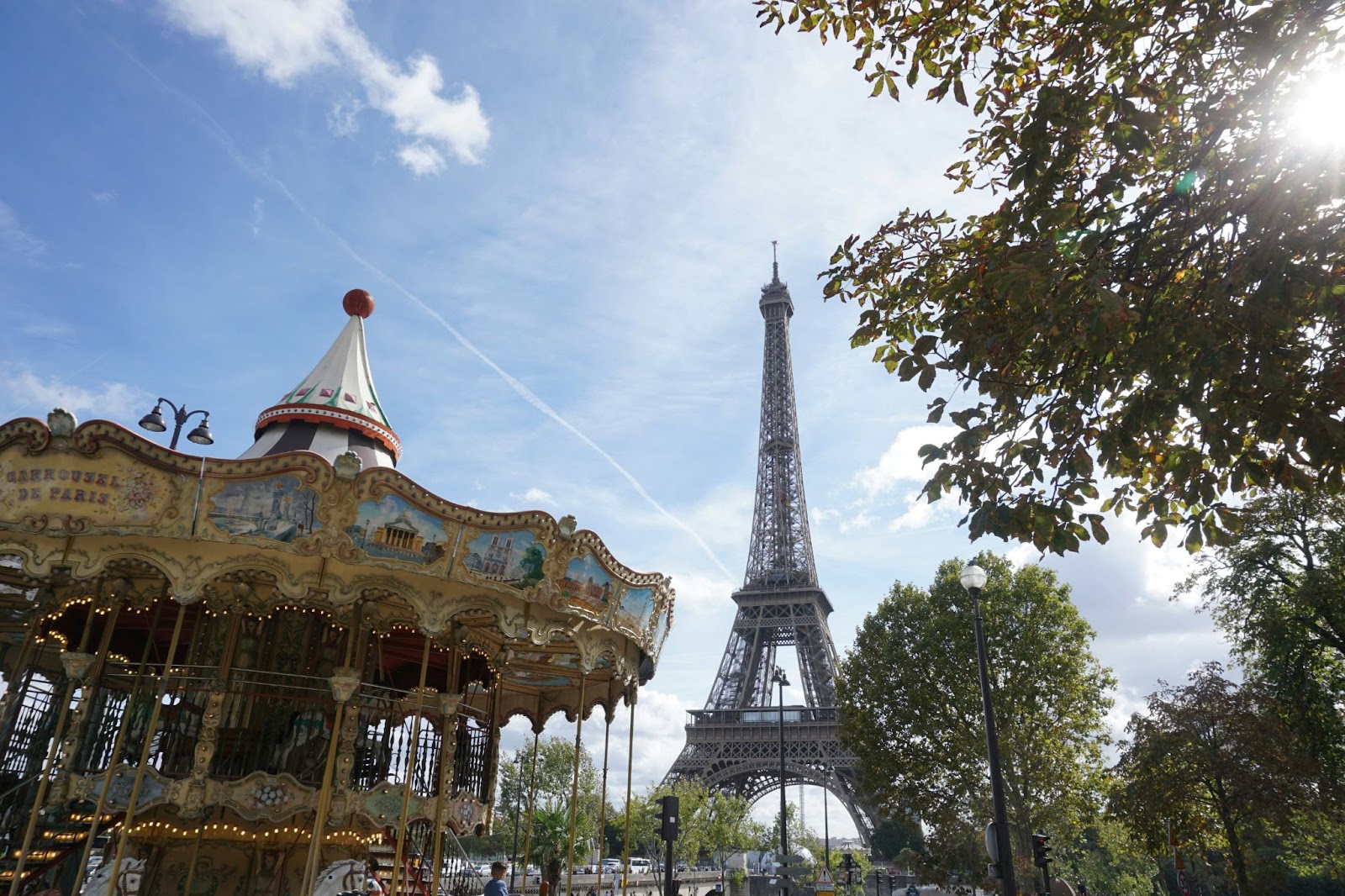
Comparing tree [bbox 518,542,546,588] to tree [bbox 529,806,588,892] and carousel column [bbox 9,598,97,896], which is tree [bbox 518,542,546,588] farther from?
tree [bbox 529,806,588,892]

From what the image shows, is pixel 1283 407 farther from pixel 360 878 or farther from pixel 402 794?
pixel 360 878

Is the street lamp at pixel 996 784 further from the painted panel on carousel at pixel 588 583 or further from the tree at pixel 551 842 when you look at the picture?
the tree at pixel 551 842

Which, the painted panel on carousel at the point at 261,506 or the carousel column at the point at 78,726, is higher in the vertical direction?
the painted panel on carousel at the point at 261,506

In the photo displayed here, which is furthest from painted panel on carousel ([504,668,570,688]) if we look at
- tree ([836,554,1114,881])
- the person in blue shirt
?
tree ([836,554,1114,881])

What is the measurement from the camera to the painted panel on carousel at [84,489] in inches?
348

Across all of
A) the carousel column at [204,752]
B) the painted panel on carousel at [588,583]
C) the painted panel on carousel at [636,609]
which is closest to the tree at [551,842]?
the painted panel on carousel at [636,609]

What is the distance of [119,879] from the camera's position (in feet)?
34.6

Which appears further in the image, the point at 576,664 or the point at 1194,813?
the point at 1194,813

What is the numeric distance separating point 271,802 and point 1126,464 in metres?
9.90

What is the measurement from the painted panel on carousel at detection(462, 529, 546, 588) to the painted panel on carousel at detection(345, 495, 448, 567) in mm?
389

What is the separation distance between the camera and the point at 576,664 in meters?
14.7

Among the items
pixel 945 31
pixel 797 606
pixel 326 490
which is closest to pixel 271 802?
pixel 326 490

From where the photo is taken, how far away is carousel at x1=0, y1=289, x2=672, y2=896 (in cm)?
904

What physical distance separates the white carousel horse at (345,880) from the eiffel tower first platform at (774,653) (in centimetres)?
3416
